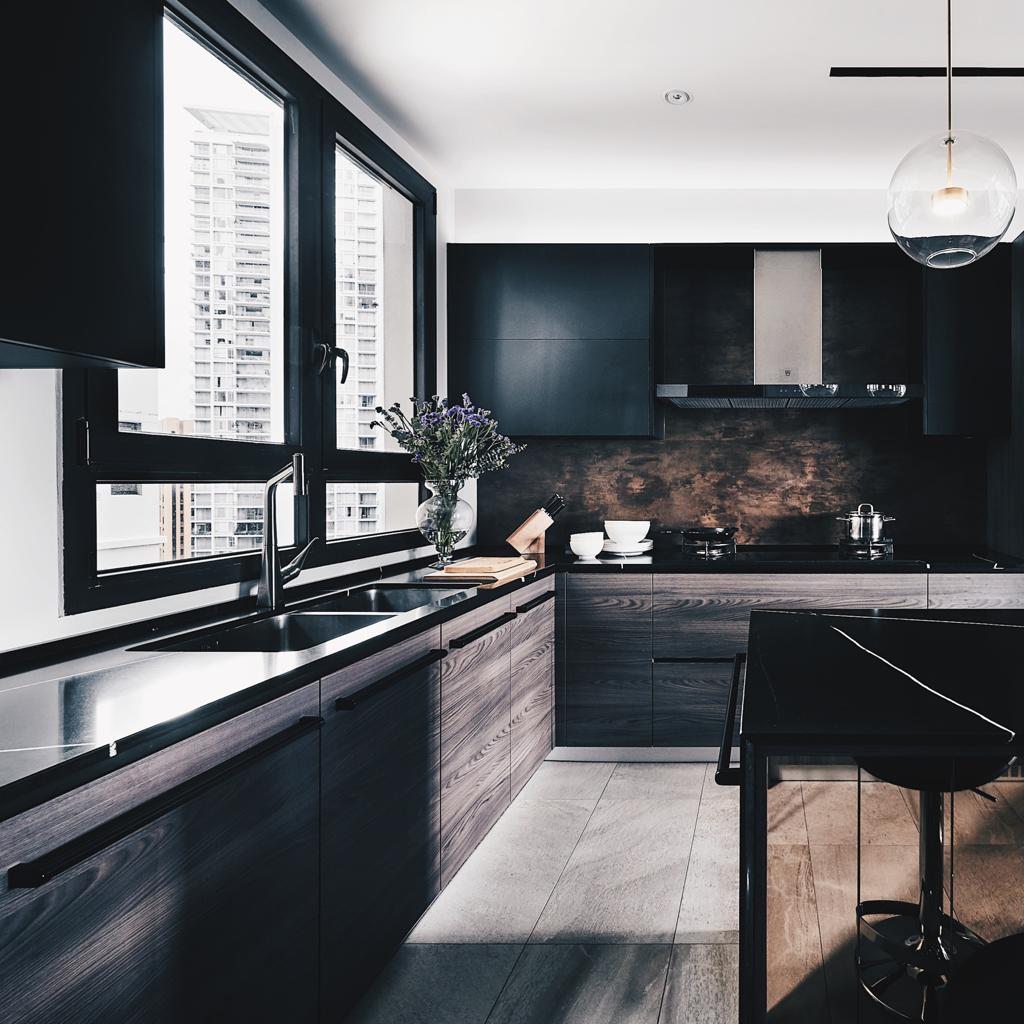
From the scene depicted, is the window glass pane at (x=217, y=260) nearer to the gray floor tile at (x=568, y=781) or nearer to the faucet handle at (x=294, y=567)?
the faucet handle at (x=294, y=567)

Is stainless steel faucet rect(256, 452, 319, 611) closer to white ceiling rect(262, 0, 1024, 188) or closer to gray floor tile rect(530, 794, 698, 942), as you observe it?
→ gray floor tile rect(530, 794, 698, 942)

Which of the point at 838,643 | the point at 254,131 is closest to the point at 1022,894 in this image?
the point at 838,643

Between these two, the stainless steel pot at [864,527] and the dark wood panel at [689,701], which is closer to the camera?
the dark wood panel at [689,701]

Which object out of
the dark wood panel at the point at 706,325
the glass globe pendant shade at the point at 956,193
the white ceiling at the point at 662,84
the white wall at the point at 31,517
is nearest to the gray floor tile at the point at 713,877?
the white wall at the point at 31,517

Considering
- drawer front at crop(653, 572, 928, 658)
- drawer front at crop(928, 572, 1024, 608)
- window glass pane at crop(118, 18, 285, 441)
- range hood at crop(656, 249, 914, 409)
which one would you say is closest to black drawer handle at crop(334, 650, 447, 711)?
window glass pane at crop(118, 18, 285, 441)

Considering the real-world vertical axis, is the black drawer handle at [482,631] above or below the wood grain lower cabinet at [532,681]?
above

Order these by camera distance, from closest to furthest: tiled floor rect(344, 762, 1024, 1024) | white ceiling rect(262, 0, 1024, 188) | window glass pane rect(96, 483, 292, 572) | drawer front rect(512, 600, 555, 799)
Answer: tiled floor rect(344, 762, 1024, 1024) → window glass pane rect(96, 483, 292, 572) → white ceiling rect(262, 0, 1024, 188) → drawer front rect(512, 600, 555, 799)

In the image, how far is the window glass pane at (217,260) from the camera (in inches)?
96.0

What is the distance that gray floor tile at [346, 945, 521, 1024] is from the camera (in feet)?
6.66

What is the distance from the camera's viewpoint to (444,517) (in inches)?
140

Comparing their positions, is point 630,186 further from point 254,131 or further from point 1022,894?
point 1022,894

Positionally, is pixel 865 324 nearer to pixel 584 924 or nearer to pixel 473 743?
pixel 473 743

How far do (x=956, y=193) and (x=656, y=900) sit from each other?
6.47 feet

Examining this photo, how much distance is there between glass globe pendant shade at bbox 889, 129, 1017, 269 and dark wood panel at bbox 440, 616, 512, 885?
1600mm
